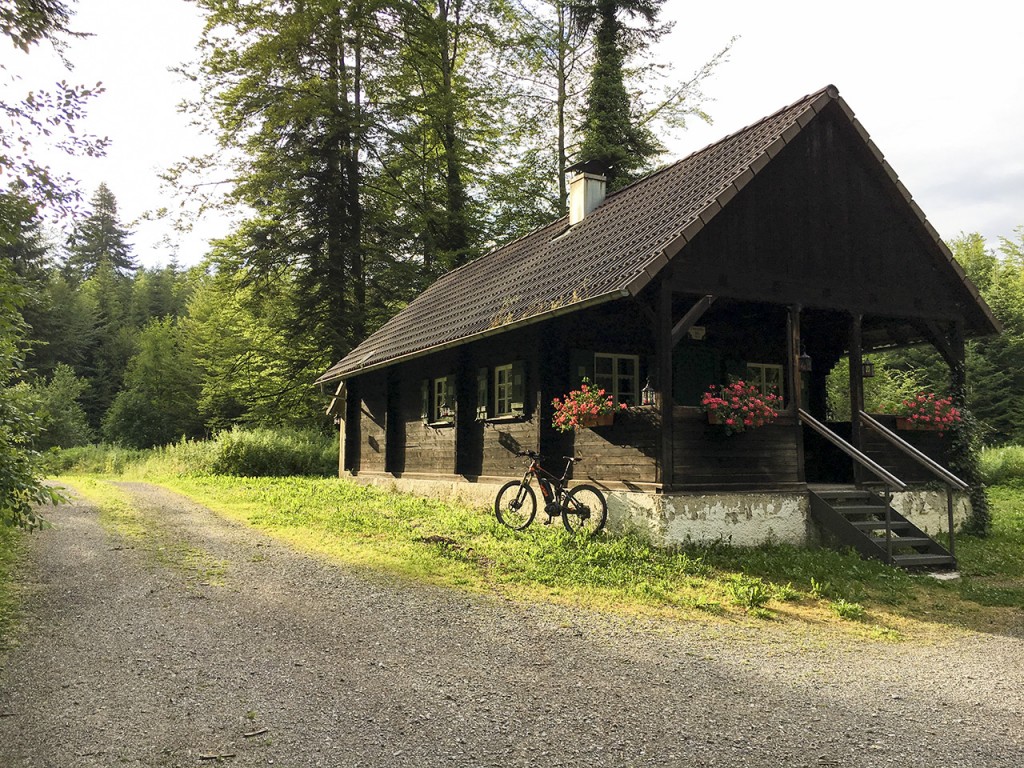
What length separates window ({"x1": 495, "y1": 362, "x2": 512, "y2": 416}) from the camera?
12.6m

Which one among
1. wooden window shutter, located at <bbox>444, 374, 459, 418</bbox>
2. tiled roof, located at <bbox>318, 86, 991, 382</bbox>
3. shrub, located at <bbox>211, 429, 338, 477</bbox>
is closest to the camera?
tiled roof, located at <bbox>318, 86, 991, 382</bbox>

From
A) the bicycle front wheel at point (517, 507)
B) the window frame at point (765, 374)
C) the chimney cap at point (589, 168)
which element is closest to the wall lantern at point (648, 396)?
the bicycle front wheel at point (517, 507)

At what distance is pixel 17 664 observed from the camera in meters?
4.83

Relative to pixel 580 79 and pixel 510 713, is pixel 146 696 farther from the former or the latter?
pixel 580 79

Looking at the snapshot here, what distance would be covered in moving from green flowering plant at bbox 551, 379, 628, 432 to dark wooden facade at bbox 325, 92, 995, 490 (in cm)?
36

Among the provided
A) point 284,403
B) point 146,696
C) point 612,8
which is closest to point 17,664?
point 146,696

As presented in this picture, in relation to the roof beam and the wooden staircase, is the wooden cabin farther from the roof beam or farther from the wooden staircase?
A: the wooden staircase

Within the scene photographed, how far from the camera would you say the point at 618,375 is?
37.9ft

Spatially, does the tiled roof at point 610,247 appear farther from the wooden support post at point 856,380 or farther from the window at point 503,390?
the wooden support post at point 856,380

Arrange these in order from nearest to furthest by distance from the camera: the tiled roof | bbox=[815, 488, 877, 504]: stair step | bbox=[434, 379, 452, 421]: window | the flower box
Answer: the tiled roof < bbox=[815, 488, 877, 504]: stair step < the flower box < bbox=[434, 379, 452, 421]: window

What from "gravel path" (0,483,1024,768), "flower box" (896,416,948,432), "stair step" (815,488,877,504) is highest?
"flower box" (896,416,948,432)

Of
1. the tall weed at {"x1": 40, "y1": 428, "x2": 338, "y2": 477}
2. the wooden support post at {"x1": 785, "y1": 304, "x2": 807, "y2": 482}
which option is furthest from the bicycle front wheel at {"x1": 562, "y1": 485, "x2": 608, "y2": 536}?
the tall weed at {"x1": 40, "y1": 428, "x2": 338, "y2": 477}

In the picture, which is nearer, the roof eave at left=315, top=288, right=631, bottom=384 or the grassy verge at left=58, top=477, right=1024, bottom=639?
the grassy verge at left=58, top=477, right=1024, bottom=639

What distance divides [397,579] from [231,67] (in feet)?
79.8
